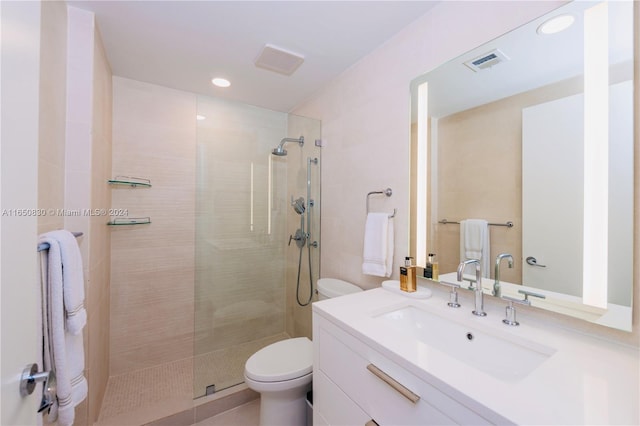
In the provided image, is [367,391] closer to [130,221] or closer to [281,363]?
[281,363]

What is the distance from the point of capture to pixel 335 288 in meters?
1.77

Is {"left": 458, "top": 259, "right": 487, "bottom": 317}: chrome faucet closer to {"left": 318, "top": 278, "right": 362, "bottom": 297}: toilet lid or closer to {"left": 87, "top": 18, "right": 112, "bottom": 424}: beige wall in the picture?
{"left": 318, "top": 278, "right": 362, "bottom": 297}: toilet lid

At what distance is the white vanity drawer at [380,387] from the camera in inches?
25.6

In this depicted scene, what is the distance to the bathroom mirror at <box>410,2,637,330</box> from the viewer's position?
32.4 inches

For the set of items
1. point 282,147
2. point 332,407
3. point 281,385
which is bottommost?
point 281,385

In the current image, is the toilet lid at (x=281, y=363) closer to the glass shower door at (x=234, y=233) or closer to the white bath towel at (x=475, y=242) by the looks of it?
the glass shower door at (x=234, y=233)

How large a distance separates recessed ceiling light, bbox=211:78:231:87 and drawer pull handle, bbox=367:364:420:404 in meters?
2.20

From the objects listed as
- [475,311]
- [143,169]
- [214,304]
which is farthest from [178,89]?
[475,311]

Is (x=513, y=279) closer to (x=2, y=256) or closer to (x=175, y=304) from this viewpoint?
(x=2, y=256)

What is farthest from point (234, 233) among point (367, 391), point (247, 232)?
point (367, 391)

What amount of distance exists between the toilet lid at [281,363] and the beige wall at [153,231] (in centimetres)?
110

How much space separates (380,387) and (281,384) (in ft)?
2.59

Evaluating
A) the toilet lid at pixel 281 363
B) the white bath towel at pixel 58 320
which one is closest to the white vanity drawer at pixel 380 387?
the toilet lid at pixel 281 363

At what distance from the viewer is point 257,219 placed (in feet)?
7.03
